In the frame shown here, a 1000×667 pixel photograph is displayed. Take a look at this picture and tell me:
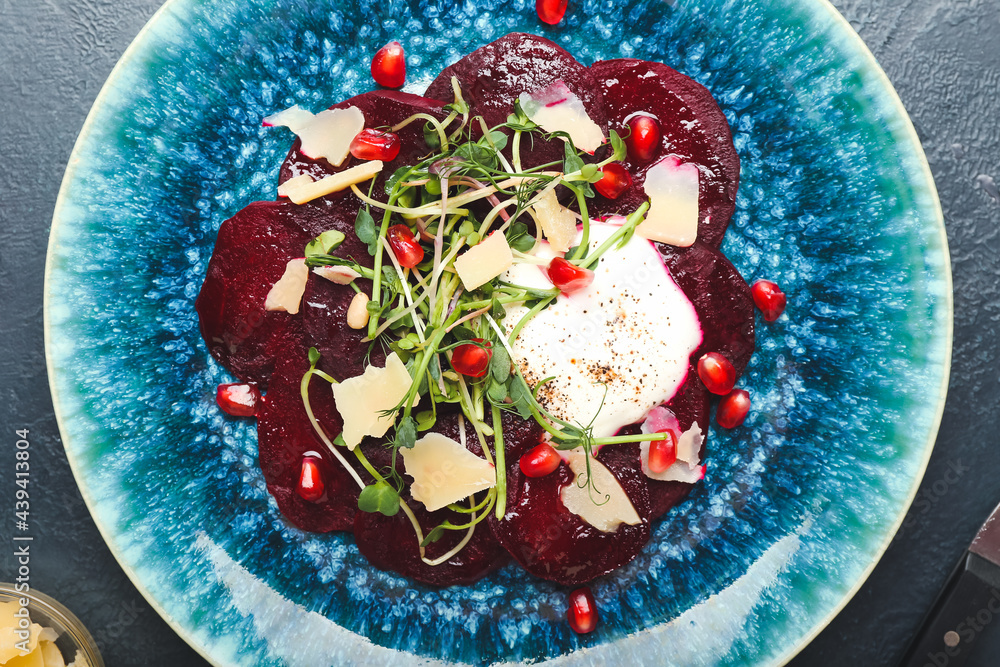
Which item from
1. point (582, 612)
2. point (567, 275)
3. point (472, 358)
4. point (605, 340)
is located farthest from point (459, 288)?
point (582, 612)

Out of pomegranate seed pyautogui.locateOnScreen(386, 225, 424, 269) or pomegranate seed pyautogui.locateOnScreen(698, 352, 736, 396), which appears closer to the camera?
pomegranate seed pyautogui.locateOnScreen(386, 225, 424, 269)

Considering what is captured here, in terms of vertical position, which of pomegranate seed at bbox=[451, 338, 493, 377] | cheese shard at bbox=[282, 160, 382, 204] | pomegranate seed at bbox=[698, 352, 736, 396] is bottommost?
pomegranate seed at bbox=[698, 352, 736, 396]

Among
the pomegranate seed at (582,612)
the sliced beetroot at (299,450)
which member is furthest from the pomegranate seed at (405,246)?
the pomegranate seed at (582,612)

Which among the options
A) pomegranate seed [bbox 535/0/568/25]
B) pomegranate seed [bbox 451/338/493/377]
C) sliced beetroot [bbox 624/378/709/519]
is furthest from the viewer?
pomegranate seed [bbox 535/0/568/25]

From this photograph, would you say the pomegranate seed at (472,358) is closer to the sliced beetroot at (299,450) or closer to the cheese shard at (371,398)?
the cheese shard at (371,398)

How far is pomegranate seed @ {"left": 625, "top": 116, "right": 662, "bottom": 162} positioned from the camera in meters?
1.99

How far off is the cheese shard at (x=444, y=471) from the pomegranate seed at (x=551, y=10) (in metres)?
1.59

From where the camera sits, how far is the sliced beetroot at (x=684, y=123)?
2045 mm

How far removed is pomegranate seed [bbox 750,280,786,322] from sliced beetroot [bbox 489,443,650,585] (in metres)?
0.71

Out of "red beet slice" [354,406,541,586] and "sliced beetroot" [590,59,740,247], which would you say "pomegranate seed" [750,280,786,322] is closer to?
"sliced beetroot" [590,59,740,247]

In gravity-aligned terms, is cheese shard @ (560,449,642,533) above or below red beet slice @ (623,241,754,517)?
below

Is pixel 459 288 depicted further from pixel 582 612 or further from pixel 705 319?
pixel 582 612

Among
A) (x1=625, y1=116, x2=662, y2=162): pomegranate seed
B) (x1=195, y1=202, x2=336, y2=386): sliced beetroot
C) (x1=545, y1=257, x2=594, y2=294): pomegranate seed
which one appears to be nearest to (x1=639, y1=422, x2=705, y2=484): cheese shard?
(x1=545, y1=257, x2=594, y2=294): pomegranate seed

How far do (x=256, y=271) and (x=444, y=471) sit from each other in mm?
957
